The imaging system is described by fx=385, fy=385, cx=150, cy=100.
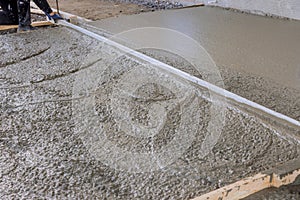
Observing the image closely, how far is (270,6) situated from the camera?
483 centimetres

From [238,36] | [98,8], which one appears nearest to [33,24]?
[98,8]

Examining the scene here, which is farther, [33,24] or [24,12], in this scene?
[33,24]

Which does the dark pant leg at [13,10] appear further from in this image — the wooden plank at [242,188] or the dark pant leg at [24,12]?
the wooden plank at [242,188]

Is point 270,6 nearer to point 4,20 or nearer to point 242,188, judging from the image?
point 4,20

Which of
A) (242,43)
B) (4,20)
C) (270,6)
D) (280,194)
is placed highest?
(270,6)

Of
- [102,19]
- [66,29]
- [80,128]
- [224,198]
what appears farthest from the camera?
[102,19]

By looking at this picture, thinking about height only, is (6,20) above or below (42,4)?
below

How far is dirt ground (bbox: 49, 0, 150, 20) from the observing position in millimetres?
5234

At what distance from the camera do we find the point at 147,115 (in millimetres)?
2256

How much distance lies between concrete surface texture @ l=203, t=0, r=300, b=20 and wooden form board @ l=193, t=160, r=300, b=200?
3381 millimetres

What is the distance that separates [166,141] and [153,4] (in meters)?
4.23

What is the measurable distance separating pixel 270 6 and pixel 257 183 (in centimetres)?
376

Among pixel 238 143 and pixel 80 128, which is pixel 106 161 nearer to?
pixel 80 128

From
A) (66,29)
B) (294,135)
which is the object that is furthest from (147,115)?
→ (66,29)
